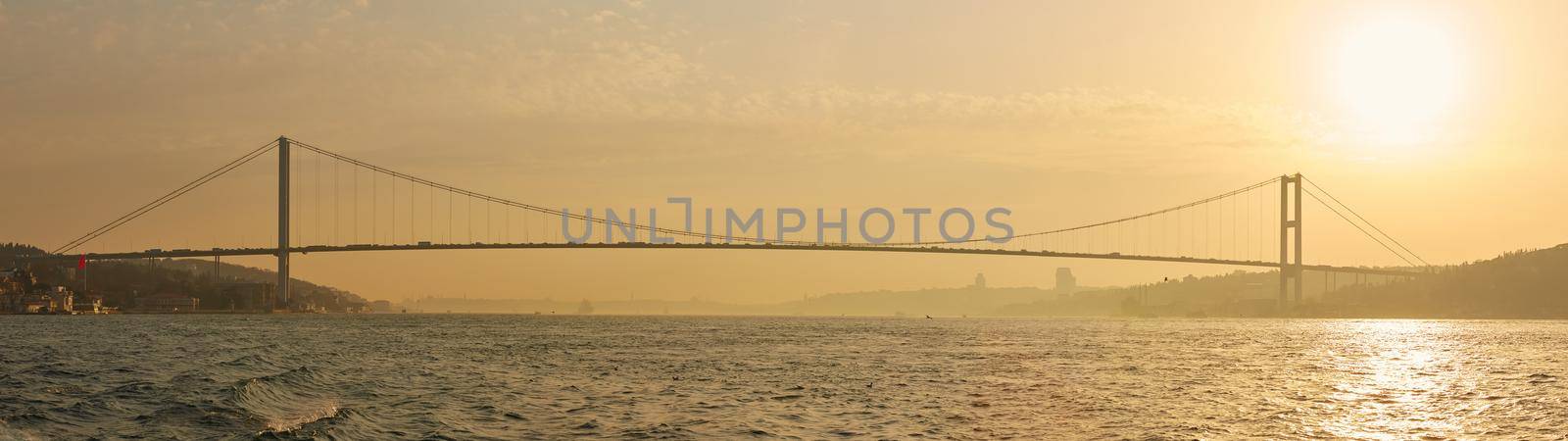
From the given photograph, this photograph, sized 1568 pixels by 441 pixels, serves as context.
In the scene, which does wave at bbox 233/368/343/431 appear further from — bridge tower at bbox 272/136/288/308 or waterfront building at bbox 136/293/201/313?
waterfront building at bbox 136/293/201/313

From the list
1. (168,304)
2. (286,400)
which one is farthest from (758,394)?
(168,304)

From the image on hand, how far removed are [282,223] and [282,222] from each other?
29cm

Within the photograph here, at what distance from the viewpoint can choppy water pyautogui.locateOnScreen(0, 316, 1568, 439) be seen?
25.4 metres

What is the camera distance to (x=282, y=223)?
13200 centimetres

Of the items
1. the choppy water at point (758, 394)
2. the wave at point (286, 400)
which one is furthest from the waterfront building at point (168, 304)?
the wave at point (286, 400)

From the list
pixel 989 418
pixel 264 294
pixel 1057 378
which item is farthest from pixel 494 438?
pixel 264 294

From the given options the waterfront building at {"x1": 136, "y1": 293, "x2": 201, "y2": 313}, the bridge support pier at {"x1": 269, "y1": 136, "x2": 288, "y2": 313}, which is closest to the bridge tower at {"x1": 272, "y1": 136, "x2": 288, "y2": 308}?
the bridge support pier at {"x1": 269, "y1": 136, "x2": 288, "y2": 313}

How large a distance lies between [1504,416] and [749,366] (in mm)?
24204

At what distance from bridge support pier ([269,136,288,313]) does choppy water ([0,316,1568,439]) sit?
253 ft

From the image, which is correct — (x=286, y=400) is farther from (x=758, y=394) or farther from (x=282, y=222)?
(x=282, y=222)

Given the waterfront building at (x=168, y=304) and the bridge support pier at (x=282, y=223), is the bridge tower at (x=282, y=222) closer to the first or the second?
the bridge support pier at (x=282, y=223)

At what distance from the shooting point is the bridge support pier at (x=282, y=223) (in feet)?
427

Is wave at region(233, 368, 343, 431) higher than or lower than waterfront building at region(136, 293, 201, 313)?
higher

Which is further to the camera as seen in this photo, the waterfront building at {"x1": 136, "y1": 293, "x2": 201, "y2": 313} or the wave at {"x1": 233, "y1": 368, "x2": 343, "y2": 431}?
the waterfront building at {"x1": 136, "y1": 293, "x2": 201, "y2": 313}
